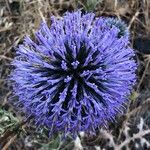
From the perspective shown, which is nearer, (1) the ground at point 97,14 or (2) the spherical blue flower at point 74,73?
(2) the spherical blue flower at point 74,73

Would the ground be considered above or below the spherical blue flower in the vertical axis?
below

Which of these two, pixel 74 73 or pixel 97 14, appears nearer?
pixel 74 73

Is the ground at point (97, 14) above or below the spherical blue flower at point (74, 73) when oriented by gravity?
below

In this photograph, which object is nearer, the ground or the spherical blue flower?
the spherical blue flower

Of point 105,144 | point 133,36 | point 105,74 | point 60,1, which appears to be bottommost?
point 105,144

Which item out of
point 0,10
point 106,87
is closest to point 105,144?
point 106,87

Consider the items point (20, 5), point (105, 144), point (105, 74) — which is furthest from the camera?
point (20, 5)

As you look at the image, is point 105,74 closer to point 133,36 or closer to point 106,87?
point 106,87

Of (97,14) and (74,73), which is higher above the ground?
(74,73)
